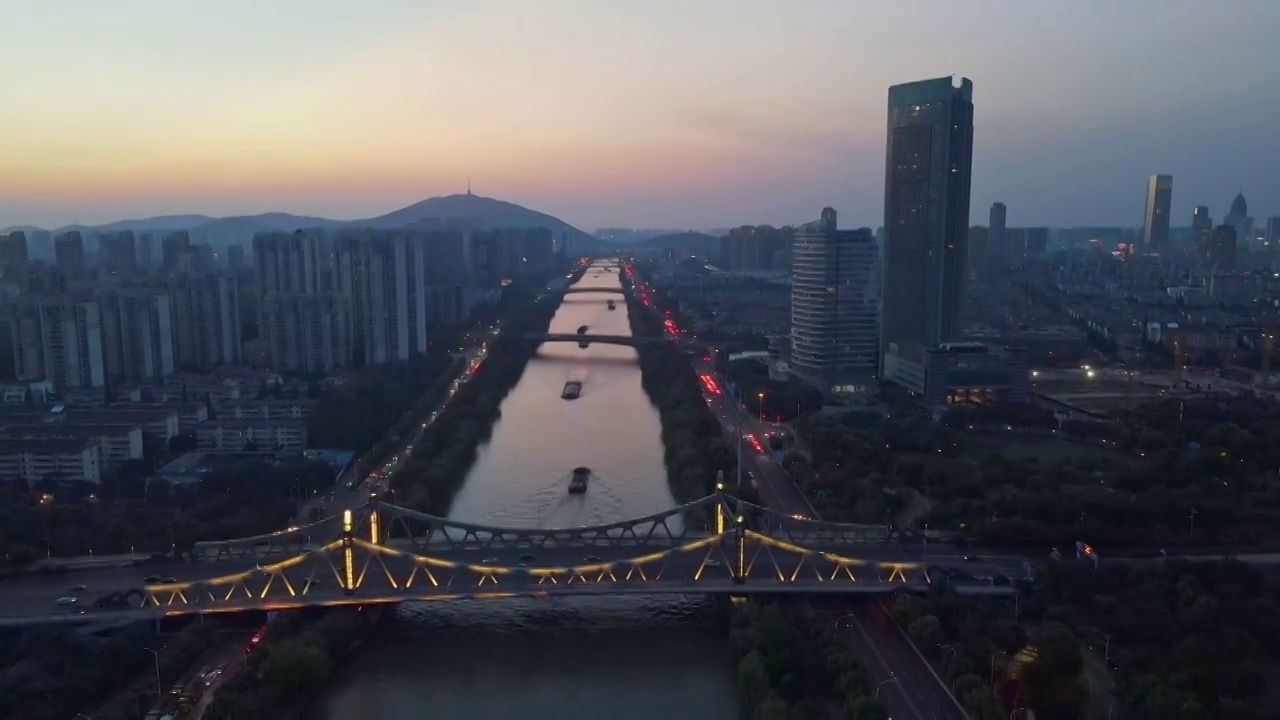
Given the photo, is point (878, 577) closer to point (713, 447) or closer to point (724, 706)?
point (724, 706)

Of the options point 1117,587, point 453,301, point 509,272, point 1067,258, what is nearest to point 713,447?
point 1117,587

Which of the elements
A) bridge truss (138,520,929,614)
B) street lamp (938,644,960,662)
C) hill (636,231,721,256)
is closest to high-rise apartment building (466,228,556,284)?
hill (636,231,721,256)

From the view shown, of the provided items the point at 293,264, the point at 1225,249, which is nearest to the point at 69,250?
the point at 293,264

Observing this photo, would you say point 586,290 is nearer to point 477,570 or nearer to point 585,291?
point 585,291

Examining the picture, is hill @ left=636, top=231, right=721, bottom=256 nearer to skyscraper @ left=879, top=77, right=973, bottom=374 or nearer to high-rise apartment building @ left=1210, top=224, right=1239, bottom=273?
high-rise apartment building @ left=1210, top=224, right=1239, bottom=273

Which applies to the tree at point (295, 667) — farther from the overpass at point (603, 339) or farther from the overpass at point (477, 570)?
the overpass at point (603, 339)
